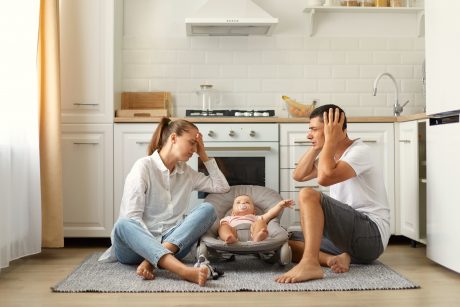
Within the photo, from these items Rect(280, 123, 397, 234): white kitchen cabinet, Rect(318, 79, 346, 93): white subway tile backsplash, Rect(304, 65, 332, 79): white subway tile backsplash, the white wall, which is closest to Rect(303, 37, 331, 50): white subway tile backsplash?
the white wall

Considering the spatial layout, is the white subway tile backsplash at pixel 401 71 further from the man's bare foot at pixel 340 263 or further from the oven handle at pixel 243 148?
the man's bare foot at pixel 340 263

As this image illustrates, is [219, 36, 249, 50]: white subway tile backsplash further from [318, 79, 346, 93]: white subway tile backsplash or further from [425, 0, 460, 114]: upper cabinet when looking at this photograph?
[425, 0, 460, 114]: upper cabinet

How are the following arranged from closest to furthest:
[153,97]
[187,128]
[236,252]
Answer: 1. [236,252]
2. [187,128]
3. [153,97]

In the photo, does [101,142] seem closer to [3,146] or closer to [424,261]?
[3,146]

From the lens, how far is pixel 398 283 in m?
2.98

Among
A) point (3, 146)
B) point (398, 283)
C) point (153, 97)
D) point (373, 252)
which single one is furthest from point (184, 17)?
point (398, 283)

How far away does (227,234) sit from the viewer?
3322mm

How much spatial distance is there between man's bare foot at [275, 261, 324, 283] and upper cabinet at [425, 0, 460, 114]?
104cm

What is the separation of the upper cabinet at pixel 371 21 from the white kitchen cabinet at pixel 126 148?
155 centimetres

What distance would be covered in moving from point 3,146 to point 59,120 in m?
0.73

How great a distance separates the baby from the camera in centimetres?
332

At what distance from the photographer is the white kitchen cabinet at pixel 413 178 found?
3.92 m

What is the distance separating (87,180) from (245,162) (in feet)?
3.43

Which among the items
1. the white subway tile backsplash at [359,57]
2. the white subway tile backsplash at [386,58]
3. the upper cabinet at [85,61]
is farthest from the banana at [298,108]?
the upper cabinet at [85,61]
